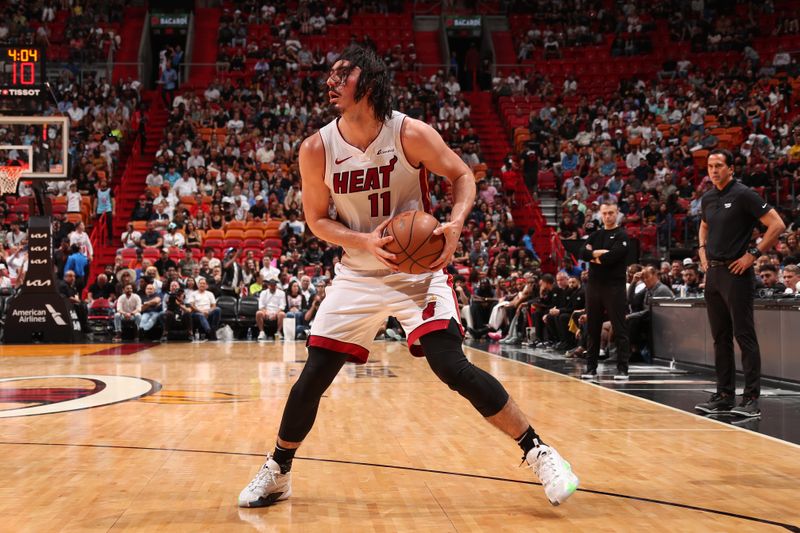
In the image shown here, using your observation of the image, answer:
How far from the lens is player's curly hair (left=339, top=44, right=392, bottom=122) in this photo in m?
3.39

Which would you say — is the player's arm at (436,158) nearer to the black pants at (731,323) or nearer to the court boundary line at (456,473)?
the court boundary line at (456,473)

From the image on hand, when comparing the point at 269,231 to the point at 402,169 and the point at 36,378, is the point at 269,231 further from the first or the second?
the point at 402,169

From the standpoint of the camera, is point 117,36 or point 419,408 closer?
point 419,408

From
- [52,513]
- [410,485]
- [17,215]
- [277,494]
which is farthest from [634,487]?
[17,215]

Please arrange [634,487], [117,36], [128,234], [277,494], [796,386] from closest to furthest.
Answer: [277,494], [634,487], [796,386], [128,234], [117,36]

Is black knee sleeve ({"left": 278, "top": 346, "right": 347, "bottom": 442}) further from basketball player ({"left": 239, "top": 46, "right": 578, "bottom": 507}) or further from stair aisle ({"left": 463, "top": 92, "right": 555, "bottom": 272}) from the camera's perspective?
stair aisle ({"left": 463, "top": 92, "right": 555, "bottom": 272})

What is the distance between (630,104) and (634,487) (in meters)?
20.0

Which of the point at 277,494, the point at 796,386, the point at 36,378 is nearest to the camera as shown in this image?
the point at 277,494

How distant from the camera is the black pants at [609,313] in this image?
26.3 ft

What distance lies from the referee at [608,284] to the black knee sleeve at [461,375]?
4844 mm

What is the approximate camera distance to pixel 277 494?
3.36m

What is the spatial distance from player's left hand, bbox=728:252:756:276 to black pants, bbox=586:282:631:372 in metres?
2.46

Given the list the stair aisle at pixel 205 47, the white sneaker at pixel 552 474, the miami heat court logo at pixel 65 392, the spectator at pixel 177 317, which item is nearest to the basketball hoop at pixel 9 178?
the spectator at pixel 177 317

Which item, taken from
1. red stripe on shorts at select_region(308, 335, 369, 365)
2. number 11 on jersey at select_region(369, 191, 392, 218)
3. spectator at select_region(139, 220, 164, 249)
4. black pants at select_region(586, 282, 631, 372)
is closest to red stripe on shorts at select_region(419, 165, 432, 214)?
number 11 on jersey at select_region(369, 191, 392, 218)
